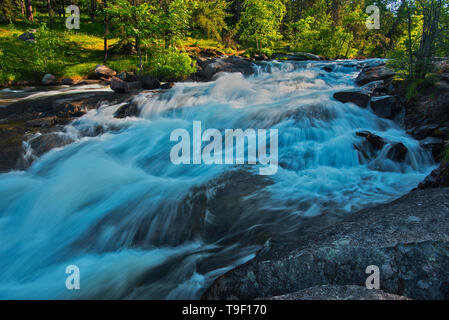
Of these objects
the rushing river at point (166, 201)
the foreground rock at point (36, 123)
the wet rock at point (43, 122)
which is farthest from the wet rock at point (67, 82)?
the rushing river at point (166, 201)

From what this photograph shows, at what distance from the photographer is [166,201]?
186 inches

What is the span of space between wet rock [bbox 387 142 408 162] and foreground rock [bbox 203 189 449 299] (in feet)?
13.3

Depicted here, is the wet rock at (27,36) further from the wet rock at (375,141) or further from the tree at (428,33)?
the tree at (428,33)

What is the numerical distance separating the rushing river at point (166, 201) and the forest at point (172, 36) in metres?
3.67

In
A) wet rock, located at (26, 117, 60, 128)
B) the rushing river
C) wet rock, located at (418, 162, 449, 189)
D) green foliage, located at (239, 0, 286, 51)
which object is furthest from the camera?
green foliage, located at (239, 0, 286, 51)

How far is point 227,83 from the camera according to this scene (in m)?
12.9

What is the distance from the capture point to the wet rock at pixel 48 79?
16297 millimetres

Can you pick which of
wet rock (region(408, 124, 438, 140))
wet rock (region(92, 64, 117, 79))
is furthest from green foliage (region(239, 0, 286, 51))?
wet rock (region(408, 124, 438, 140))

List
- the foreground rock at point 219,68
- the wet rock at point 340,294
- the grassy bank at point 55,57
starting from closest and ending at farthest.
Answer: the wet rock at point 340,294
the foreground rock at point 219,68
the grassy bank at point 55,57

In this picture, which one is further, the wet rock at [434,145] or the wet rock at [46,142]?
the wet rock at [46,142]

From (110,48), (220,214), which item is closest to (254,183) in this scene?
(220,214)

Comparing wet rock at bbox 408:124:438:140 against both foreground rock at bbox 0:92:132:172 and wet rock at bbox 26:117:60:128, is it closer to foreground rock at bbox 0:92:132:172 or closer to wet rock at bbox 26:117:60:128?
foreground rock at bbox 0:92:132:172

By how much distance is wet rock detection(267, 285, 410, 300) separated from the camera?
1665 millimetres

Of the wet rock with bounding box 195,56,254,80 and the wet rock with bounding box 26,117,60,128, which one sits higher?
the wet rock with bounding box 195,56,254,80
